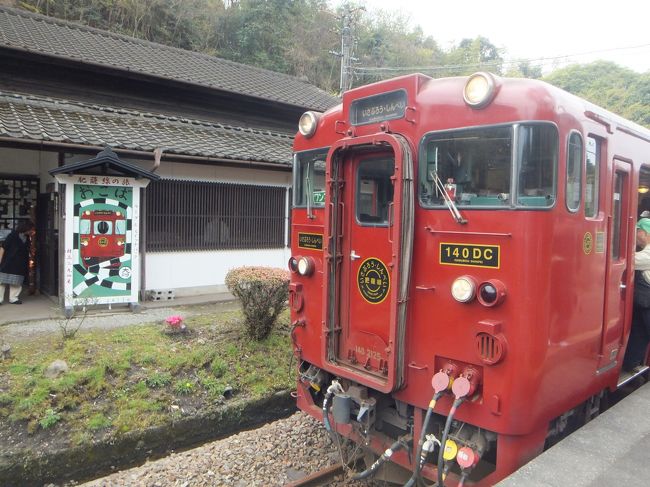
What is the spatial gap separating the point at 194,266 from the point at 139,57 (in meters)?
6.21

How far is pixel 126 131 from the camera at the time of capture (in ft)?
30.4

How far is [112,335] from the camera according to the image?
673 cm

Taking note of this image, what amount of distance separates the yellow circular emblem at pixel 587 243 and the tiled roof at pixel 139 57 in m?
10.2

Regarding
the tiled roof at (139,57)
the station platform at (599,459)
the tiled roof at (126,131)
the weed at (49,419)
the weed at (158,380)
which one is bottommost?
the weed at (49,419)

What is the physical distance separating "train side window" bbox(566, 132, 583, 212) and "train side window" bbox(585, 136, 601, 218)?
162mm

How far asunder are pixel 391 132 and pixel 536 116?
101 centimetres

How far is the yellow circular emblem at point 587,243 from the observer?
10.5 ft

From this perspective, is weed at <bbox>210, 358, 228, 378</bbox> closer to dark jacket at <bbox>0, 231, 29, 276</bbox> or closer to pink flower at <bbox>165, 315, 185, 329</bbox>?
pink flower at <bbox>165, 315, 185, 329</bbox>

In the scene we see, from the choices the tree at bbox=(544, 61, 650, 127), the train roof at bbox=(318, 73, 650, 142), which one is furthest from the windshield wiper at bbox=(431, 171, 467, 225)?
the tree at bbox=(544, 61, 650, 127)

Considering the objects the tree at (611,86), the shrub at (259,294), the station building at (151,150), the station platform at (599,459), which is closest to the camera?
the station platform at (599,459)

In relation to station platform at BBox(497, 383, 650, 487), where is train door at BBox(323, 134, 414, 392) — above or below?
above

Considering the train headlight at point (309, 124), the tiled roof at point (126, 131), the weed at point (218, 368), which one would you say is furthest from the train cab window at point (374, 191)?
the tiled roof at point (126, 131)

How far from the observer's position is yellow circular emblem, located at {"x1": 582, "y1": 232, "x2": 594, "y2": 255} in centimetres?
321

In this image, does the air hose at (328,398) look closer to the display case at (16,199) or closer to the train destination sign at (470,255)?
the train destination sign at (470,255)
